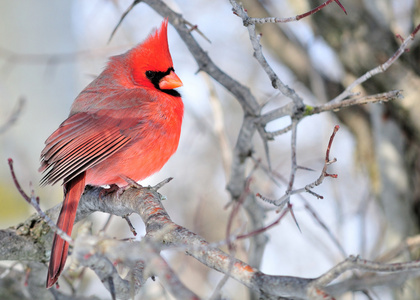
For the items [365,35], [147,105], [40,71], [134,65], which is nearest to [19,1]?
[40,71]

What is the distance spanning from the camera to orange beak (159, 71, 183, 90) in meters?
2.58

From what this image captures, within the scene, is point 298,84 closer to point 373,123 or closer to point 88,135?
point 373,123

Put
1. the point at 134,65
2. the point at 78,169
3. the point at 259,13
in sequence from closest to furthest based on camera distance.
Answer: the point at 78,169, the point at 134,65, the point at 259,13

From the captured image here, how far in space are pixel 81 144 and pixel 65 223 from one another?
45cm

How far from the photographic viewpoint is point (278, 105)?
16.0 feet

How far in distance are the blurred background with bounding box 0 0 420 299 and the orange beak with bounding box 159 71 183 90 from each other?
348mm

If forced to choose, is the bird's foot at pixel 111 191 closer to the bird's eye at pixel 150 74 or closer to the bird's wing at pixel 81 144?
the bird's wing at pixel 81 144

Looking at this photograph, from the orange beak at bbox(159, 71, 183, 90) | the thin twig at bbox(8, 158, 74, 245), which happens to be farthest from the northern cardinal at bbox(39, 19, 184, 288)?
the thin twig at bbox(8, 158, 74, 245)

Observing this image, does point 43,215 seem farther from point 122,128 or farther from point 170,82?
point 170,82

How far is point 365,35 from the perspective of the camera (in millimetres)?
2934

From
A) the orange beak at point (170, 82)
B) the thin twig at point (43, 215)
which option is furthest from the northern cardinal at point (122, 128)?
the thin twig at point (43, 215)

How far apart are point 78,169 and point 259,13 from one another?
1533 millimetres

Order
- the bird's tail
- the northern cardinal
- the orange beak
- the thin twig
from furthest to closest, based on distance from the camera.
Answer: the orange beak < the northern cardinal < the bird's tail < the thin twig

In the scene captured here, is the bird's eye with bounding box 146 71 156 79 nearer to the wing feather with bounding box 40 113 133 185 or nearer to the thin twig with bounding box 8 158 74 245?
the wing feather with bounding box 40 113 133 185
